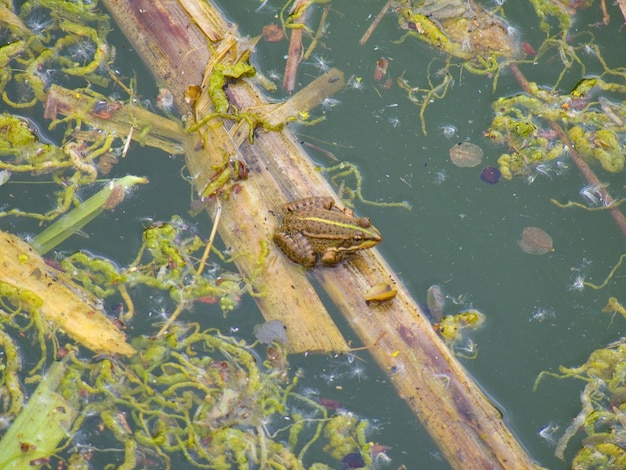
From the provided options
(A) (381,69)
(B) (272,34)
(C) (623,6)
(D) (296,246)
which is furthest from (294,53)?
(C) (623,6)

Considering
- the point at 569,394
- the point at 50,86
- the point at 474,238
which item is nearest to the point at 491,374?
the point at 569,394

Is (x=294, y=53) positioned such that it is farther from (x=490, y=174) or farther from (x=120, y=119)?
(x=490, y=174)

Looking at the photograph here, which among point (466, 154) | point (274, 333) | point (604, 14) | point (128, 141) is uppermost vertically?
point (604, 14)

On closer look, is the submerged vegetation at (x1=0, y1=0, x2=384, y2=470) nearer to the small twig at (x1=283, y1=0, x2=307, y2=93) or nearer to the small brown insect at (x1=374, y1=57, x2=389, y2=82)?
the small twig at (x1=283, y1=0, x2=307, y2=93)

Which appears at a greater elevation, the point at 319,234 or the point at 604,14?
the point at 604,14

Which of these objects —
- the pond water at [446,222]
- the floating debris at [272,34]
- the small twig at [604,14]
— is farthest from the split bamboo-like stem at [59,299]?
the small twig at [604,14]

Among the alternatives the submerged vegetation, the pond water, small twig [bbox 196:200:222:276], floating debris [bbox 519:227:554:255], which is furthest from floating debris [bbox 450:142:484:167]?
small twig [bbox 196:200:222:276]
